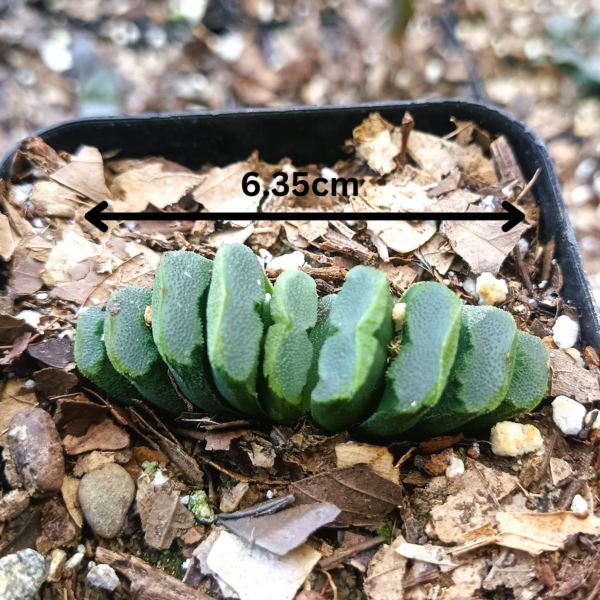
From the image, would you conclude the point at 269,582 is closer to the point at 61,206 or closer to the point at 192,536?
the point at 192,536

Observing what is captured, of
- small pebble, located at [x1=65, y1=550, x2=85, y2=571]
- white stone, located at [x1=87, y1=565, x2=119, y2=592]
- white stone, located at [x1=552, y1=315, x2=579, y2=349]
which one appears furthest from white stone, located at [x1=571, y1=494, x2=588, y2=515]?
small pebble, located at [x1=65, y1=550, x2=85, y2=571]

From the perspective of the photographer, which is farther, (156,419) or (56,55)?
(56,55)

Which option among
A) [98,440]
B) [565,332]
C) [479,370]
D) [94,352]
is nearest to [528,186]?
[565,332]

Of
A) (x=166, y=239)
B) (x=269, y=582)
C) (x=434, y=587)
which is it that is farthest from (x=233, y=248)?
(x=434, y=587)

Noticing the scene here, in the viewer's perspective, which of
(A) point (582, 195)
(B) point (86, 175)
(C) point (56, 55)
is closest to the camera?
(B) point (86, 175)

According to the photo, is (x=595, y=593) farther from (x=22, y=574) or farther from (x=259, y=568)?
(x=22, y=574)

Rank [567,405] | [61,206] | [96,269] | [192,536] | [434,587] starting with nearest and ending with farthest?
[434,587] < [192,536] < [567,405] < [96,269] < [61,206]
